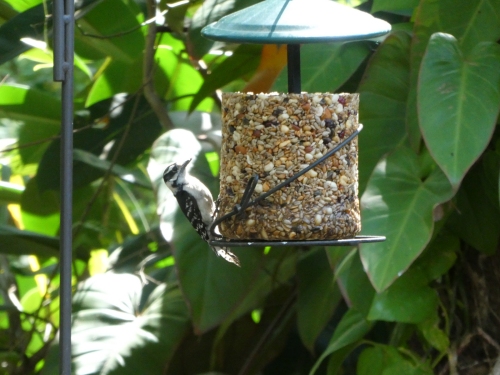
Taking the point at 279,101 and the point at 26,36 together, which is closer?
the point at 279,101

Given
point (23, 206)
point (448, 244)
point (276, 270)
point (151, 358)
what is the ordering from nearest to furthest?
point (448, 244) → point (151, 358) → point (276, 270) → point (23, 206)

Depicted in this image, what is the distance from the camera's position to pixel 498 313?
77.5 inches

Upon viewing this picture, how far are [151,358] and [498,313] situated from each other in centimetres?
104

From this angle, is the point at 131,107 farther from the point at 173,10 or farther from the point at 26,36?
the point at 26,36

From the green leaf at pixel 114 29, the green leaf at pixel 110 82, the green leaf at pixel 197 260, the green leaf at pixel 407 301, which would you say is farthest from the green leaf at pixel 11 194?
the green leaf at pixel 407 301

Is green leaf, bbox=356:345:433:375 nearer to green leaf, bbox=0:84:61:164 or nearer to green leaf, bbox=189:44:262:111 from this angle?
green leaf, bbox=189:44:262:111

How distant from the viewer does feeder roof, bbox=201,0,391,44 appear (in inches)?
46.8

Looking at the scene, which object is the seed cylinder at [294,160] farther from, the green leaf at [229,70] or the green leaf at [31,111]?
the green leaf at [31,111]

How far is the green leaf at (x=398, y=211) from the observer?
5.08 feet

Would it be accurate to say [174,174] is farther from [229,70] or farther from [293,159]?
[229,70]

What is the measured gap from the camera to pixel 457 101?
1582 mm

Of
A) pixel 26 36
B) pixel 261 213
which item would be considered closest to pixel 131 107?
pixel 26 36

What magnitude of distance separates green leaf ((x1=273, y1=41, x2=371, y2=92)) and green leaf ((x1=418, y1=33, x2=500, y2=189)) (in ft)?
1.19

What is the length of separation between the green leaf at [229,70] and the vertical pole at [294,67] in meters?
1.08
